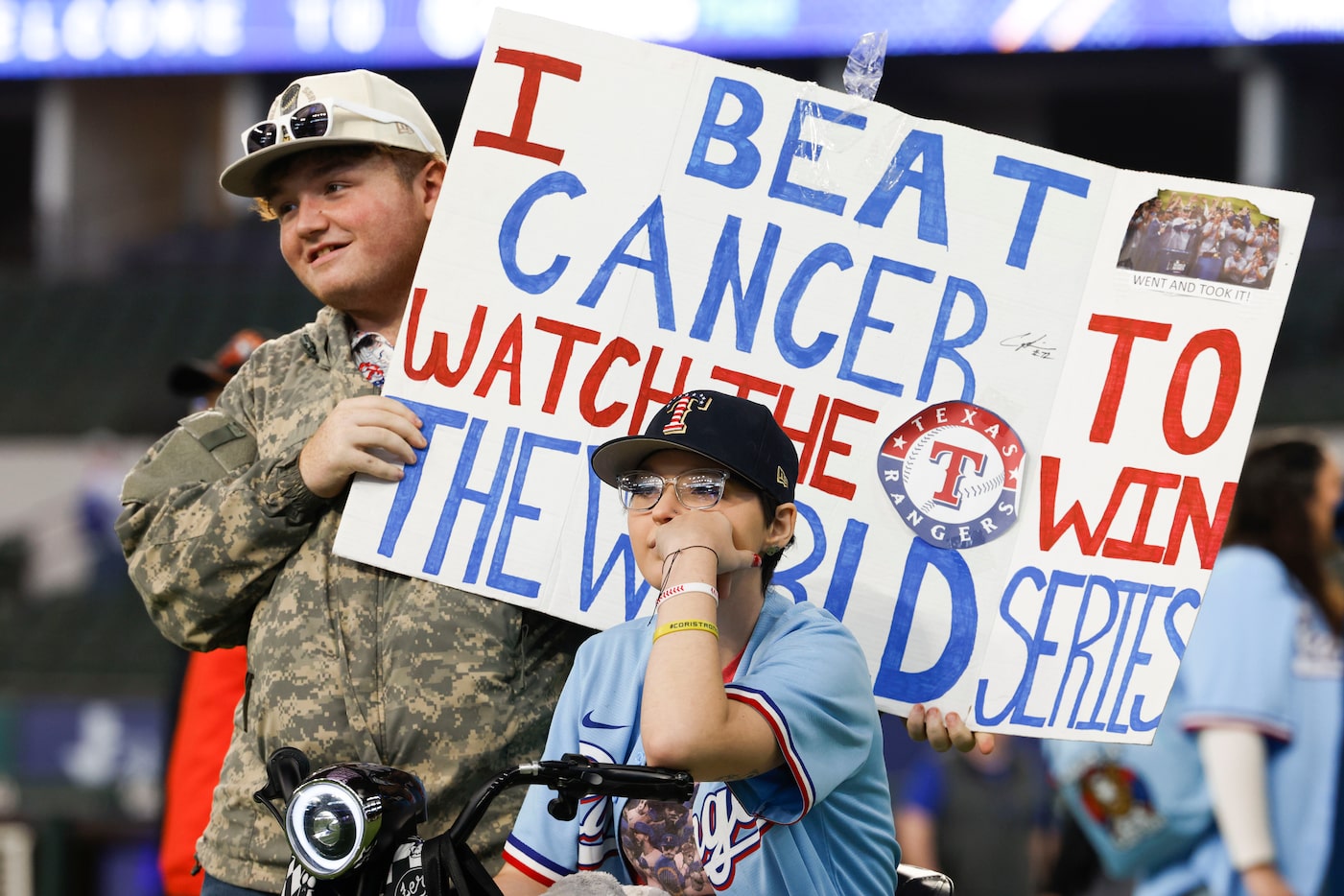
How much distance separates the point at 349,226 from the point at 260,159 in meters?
0.17

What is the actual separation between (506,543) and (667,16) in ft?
39.9

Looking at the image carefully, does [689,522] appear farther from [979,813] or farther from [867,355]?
[979,813]

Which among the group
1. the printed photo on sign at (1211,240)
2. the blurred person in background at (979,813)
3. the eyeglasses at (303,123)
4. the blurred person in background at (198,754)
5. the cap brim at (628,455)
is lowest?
the blurred person in background at (979,813)

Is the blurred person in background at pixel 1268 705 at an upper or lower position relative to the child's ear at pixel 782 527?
lower

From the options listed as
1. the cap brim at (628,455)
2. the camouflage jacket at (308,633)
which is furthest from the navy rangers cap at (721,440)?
the camouflage jacket at (308,633)

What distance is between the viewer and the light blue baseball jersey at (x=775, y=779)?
2.09 metres

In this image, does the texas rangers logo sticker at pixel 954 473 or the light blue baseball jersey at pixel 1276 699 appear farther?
the light blue baseball jersey at pixel 1276 699

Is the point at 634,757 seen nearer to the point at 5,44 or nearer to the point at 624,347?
the point at 624,347

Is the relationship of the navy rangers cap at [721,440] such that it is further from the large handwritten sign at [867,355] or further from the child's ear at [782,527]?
the large handwritten sign at [867,355]

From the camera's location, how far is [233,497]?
249cm

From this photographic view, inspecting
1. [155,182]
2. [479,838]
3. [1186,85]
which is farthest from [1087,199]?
[155,182]

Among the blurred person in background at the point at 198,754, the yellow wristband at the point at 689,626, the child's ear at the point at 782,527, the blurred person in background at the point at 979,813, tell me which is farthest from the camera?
the blurred person in background at the point at 979,813
